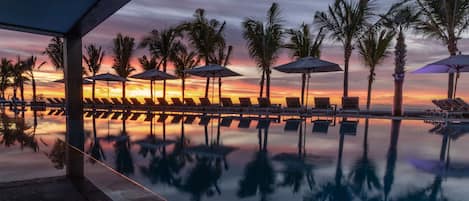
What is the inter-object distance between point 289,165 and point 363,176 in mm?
1055

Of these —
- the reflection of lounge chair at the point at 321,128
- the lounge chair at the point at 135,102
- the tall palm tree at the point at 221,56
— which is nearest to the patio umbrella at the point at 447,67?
the reflection of lounge chair at the point at 321,128

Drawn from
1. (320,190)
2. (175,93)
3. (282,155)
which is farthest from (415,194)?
(175,93)

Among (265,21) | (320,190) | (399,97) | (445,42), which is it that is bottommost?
(320,190)

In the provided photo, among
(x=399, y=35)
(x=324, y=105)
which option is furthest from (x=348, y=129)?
(x=399, y=35)

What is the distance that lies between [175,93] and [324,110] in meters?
13.1

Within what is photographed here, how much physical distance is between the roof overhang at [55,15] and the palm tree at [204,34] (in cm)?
877

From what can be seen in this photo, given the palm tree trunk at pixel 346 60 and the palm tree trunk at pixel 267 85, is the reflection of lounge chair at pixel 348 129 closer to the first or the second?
the palm tree trunk at pixel 346 60

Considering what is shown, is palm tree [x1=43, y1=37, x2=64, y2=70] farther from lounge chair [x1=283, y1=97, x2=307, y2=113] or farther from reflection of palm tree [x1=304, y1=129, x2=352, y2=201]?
reflection of palm tree [x1=304, y1=129, x2=352, y2=201]

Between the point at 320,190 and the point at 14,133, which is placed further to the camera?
the point at 14,133

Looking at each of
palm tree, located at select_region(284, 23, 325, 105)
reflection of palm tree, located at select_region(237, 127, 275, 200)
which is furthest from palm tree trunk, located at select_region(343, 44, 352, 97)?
reflection of palm tree, located at select_region(237, 127, 275, 200)

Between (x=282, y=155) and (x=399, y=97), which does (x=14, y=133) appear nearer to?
(x=282, y=155)

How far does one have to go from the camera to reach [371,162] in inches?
189

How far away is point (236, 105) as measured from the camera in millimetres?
15508

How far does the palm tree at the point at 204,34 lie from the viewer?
19359 mm
